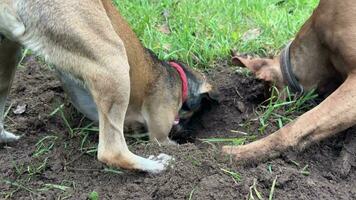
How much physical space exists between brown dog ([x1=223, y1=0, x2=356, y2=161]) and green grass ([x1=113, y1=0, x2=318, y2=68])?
0.68 m

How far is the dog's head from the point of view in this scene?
19.1 ft

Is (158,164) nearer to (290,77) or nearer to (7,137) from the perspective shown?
(7,137)

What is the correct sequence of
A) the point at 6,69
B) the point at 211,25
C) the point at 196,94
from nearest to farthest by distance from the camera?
the point at 6,69, the point at 196,94, the point at 211,25

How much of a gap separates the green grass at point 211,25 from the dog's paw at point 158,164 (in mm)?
1746

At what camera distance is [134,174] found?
474 cm

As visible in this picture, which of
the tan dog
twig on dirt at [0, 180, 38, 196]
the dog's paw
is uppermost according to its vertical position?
the tan dog

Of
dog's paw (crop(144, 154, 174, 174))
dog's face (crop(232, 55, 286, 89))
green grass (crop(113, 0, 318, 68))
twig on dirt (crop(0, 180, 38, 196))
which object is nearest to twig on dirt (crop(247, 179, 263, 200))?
dog's paw (crop(144, 154, 174, 174))

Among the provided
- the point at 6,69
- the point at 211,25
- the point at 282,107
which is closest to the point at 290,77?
the point at 282,107

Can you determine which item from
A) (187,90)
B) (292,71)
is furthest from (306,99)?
(187,90)

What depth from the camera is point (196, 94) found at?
19.1ft

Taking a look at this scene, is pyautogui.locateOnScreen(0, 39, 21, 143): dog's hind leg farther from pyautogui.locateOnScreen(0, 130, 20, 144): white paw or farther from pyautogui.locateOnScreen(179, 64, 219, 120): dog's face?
pyautogui.locateOnScreen(179, 64, 219, 120): dog's face

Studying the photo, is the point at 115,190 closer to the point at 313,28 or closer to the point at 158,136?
the point at 158,136

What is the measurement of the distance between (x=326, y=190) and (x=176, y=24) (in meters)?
2.93

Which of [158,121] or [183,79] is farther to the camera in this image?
[183,79]
